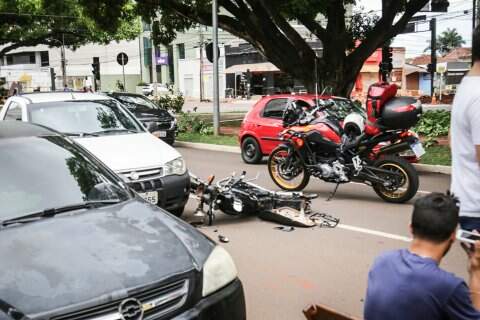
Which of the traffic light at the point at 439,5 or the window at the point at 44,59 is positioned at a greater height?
the window at the point at 44,59

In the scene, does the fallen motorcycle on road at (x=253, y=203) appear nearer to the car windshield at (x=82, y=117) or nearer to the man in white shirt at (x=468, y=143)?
the car windshield at (x=82, y=117)

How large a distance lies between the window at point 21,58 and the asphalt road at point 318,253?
8702 cm

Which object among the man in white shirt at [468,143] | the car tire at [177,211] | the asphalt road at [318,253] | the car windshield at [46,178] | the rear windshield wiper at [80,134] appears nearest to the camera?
the man in white shirt at [468,143]

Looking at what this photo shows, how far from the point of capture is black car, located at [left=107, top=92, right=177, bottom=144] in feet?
52.0

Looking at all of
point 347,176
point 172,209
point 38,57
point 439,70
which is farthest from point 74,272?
point 38,57

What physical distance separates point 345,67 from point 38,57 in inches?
3029

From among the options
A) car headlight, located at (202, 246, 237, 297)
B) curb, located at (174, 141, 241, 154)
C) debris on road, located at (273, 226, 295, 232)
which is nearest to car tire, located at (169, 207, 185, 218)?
debris on road, located at (273, 226, 295, 232)

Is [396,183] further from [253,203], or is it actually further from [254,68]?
[254,68]

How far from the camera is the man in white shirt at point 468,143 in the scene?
2908mm

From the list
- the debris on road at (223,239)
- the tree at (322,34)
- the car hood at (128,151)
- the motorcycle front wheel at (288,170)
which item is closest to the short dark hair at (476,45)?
the debris on road at (223,239)

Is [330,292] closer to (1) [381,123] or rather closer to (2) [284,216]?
(2) [284,216]

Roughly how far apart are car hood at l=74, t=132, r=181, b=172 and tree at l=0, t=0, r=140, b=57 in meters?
24.0

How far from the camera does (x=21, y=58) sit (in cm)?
8975

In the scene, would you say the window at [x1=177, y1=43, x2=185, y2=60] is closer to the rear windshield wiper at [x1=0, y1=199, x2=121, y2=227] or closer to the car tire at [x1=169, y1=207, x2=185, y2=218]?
the car tire at [x1=169, y1=207, x2=185, y2=218]
